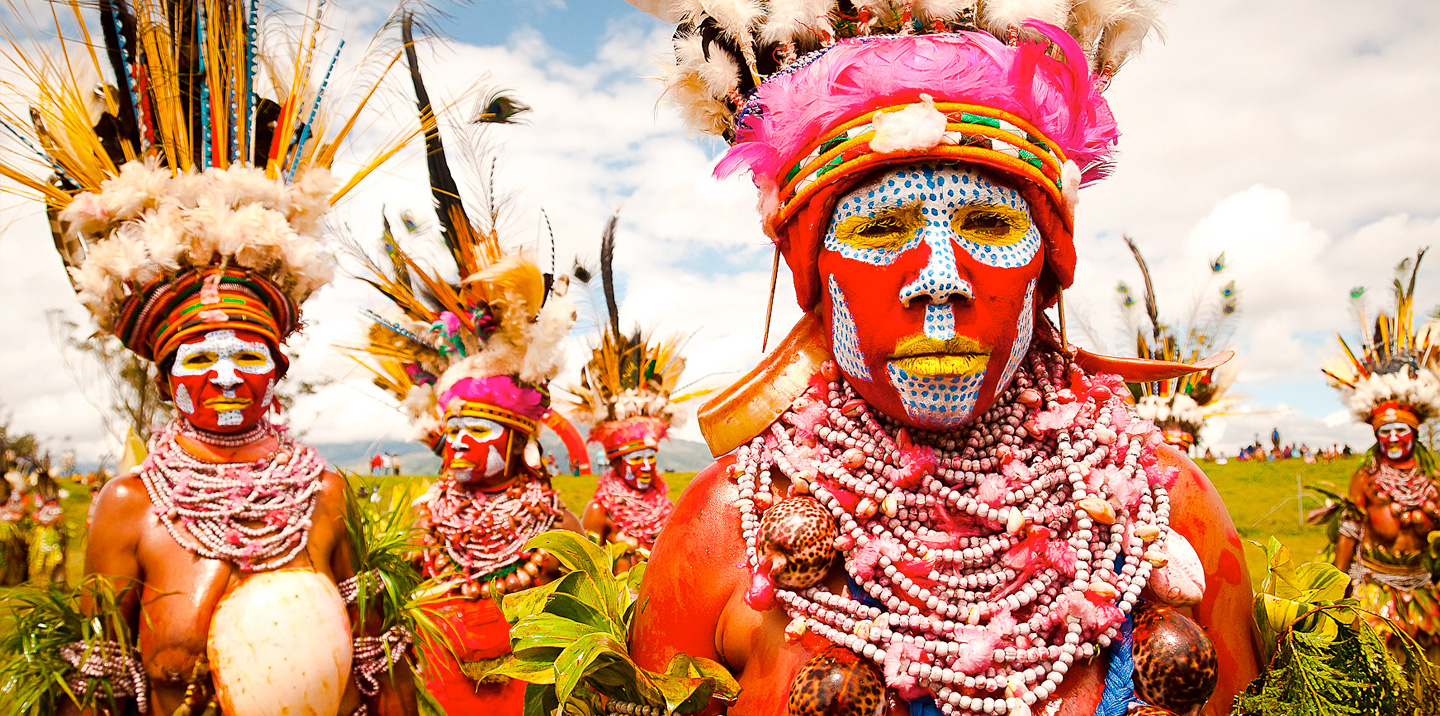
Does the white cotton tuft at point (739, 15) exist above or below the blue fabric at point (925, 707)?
above

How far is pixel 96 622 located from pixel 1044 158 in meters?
3.38

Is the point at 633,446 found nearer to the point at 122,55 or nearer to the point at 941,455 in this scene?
the point at 122,55

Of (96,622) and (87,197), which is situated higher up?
(87,197)

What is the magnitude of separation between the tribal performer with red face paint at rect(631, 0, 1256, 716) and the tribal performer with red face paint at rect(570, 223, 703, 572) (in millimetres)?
5425

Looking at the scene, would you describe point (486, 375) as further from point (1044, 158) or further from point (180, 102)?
point (1044, 158)

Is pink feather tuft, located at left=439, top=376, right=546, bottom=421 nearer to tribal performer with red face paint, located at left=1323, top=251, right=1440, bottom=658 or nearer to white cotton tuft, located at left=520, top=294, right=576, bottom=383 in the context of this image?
white cotton tuft, located at left=520, top=294, right=576, bottom=383

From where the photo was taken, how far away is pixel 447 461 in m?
5.48

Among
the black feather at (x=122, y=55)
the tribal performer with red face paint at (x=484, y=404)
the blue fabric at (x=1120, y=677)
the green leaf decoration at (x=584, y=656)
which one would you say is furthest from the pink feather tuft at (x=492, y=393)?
the blue fabric at (x=1120, y=677)

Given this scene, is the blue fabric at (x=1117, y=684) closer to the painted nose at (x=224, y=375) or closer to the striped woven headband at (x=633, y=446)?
the painted nose at (x=224, y=375)

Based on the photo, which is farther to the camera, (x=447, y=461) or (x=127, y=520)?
(x=447, y=461)

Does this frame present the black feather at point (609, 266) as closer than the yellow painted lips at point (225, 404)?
No

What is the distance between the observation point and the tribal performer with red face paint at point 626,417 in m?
7.66

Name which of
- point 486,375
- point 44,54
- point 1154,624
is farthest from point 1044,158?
point 486,375

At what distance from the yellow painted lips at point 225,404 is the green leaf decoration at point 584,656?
1.74m
